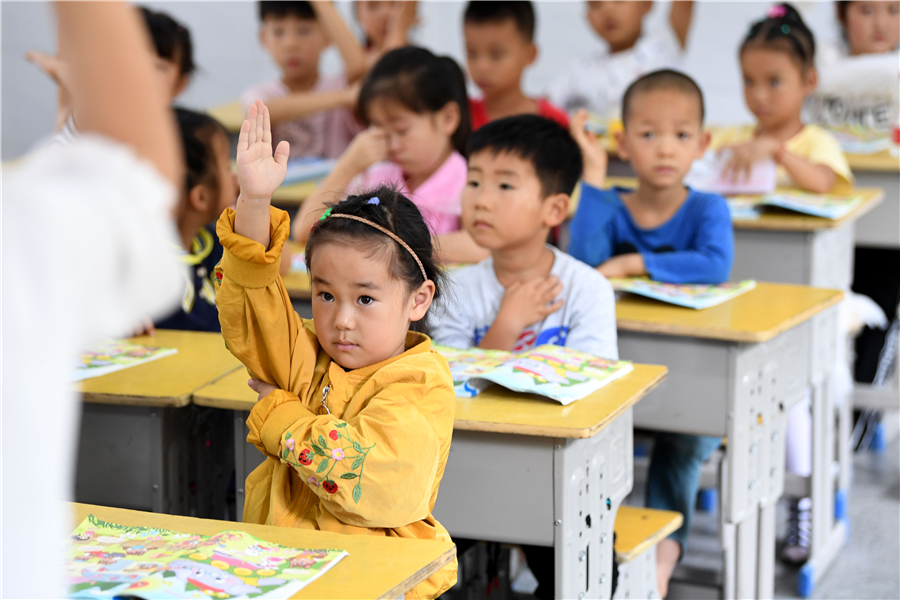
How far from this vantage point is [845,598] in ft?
8.36

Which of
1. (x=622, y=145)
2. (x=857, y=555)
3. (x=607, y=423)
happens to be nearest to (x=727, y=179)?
(x=622, y=145)

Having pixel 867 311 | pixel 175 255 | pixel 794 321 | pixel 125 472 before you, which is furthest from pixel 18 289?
pixel 867 311

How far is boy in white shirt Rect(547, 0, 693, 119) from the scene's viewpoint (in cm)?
418

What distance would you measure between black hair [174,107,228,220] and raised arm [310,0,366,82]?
1.75 metres

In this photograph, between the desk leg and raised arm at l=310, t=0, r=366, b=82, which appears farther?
raised arm at l=310, t=0, r=366, b=82

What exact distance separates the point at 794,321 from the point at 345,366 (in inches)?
43.5

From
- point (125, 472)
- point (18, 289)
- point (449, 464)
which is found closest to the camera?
point (18, 289)

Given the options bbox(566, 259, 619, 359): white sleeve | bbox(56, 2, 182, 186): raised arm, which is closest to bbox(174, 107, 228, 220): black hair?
bbox(566, 259, 619, 359): white sleeve

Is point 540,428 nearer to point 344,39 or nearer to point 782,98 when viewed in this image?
point 782,98

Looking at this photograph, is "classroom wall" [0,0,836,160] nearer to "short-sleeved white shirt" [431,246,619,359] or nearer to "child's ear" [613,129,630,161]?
"child's ear" [613,129,630,161]

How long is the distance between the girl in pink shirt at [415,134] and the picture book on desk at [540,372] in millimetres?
955

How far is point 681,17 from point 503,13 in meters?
1.03

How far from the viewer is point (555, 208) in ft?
7.12

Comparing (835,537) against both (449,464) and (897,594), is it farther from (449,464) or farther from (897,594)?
(449,464)
